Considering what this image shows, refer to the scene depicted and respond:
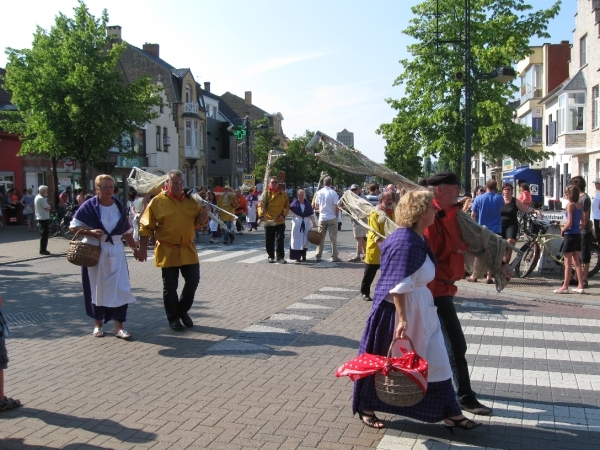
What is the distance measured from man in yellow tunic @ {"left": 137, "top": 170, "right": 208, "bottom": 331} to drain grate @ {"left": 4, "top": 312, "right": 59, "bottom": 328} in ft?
6.29

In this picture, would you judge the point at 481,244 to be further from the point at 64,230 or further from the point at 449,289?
the point at 64,230

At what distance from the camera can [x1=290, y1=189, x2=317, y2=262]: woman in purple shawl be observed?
14.6 metres

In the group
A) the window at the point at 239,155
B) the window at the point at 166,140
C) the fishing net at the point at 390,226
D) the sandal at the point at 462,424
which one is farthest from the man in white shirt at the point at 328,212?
the window at the point at 239,155

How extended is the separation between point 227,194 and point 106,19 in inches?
402

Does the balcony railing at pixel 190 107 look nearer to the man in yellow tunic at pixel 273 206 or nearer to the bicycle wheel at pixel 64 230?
the bicycle wheel at pixel 64 230

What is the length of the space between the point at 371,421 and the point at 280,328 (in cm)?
336

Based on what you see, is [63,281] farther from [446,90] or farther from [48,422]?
[446,90]

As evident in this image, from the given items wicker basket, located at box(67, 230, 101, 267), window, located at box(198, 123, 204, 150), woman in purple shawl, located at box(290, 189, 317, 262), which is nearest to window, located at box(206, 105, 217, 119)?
window, located at box(198, 123, 204, 150)

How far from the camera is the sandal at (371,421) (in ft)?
14.7

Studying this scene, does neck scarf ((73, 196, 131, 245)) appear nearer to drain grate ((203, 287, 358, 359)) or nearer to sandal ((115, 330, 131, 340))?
sandal ((115, 330, 131, 340))

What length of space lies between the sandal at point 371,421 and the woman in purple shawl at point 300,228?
10.1m

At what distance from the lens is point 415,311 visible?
4.23 m

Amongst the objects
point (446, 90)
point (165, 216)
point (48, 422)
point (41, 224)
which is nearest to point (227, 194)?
point (41, 224)

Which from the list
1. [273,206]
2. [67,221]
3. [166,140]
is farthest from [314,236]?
[166,140]
